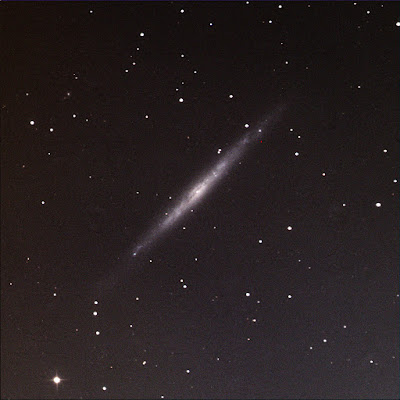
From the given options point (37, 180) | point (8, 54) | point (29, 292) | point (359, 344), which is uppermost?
point (8, 54)

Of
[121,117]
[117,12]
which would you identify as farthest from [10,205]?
[117,12]

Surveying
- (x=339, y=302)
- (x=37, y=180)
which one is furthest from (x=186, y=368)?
(x=37, y=180)

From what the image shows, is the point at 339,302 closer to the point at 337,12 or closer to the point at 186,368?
the point at 186,368

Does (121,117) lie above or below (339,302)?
above
